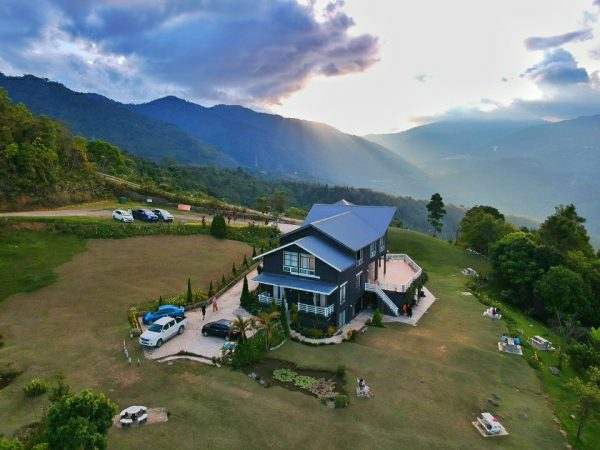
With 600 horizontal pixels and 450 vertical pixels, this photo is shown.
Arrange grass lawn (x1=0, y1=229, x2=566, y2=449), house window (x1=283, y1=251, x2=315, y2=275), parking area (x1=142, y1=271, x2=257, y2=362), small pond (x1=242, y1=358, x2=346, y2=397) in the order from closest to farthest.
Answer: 1. grass lawn (x1=0, y1=229, x2=566, y2=449)
2. small pond (x1=242, y1=358, x2=346, y2=397)
3. parking area (x1=142, y1=271, x2=257, y2=362)
4. house window (x1=283, y1=251, x2=315, y2=275)

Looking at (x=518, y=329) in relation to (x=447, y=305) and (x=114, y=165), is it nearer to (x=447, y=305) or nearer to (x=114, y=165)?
(x=447, y=305)

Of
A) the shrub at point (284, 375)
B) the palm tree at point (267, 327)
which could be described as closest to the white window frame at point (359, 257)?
the palm tree at point (267, 327)

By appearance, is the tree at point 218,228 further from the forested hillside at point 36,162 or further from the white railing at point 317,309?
the white railing at point 317,309

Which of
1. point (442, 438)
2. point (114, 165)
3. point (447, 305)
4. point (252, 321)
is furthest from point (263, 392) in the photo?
point (114, 165)

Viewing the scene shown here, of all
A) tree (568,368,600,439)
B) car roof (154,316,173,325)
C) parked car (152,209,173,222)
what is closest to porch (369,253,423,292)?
tree (568,368,600,439)

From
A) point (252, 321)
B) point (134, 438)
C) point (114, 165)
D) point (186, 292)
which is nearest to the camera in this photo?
point (134, 438)

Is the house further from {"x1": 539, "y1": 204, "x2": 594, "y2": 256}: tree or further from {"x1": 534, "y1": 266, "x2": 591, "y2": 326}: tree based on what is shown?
{"x1": 539, "y1": 204, "x2": 594, "y2": 256}: tree

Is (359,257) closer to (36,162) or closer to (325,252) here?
(325,252)
